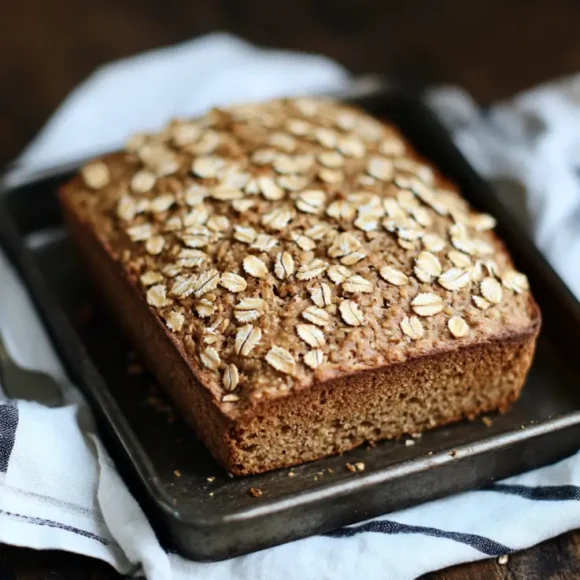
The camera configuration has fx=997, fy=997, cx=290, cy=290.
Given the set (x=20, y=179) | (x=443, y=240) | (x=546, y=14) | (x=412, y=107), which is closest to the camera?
(x=443, y=240)

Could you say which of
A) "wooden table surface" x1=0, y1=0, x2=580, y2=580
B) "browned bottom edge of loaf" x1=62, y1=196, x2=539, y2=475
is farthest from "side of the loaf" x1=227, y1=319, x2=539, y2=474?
"wooden table surface" x1=0, y1=0, x2=580, y2=580

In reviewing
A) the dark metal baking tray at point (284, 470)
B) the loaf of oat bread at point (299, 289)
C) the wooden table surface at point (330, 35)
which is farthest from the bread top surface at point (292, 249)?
the wooden table surface at point (330, 35)

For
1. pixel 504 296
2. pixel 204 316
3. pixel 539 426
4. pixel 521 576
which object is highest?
pixel 204 316

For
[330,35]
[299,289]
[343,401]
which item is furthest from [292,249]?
[330,35]

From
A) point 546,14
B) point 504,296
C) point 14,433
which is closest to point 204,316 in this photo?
point 14,433

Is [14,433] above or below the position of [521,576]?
above

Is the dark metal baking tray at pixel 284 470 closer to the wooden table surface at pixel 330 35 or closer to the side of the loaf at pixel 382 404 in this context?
the side of the loaf at pixel 382 404

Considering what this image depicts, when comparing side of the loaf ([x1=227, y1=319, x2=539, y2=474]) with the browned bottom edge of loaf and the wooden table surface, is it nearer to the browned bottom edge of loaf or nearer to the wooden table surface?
the browned bottom edge of loaf

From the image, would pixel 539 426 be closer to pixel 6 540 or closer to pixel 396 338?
pixel 396 338
